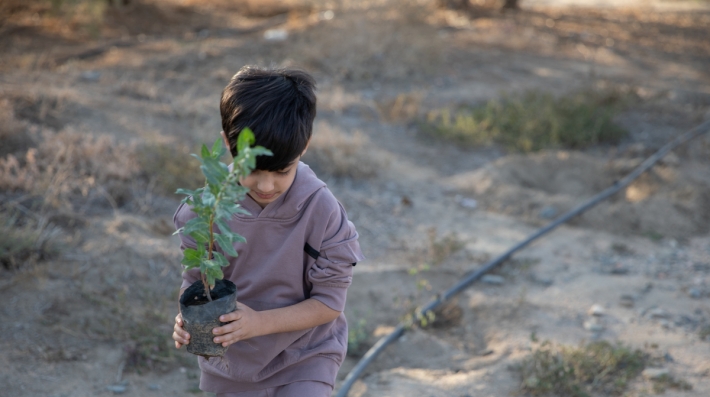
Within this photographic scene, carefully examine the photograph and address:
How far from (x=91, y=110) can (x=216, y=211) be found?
5057 mm

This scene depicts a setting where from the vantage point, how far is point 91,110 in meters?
5.91

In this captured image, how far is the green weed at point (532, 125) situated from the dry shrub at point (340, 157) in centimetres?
136

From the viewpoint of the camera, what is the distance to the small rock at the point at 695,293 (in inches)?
156

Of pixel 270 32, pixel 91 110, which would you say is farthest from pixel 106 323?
pixel 270 32

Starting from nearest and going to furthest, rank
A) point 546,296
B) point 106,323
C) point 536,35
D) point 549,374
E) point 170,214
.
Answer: point 549,374, point 106,323, point 546,296, point 170,214, point 536,35

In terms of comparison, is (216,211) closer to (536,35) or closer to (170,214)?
(170,214)

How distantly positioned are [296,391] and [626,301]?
2.74m

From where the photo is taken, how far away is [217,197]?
4.56 ft

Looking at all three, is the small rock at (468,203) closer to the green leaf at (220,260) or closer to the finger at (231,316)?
the finger at (231,316)

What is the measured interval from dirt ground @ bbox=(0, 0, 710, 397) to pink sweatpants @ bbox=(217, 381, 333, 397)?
4.30 ft

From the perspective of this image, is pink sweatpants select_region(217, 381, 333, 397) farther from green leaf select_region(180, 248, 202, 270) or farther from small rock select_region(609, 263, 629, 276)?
small rock select_region(609, 263, 629, 276)

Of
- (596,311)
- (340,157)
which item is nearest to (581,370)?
(596,311)

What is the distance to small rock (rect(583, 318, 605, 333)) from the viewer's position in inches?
141

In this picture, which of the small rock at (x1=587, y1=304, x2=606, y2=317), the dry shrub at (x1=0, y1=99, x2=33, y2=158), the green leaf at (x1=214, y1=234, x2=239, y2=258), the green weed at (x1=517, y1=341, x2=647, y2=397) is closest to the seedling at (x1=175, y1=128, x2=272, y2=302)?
the green leaf at (x1=214, y1=234, x2=239, y2=258)
